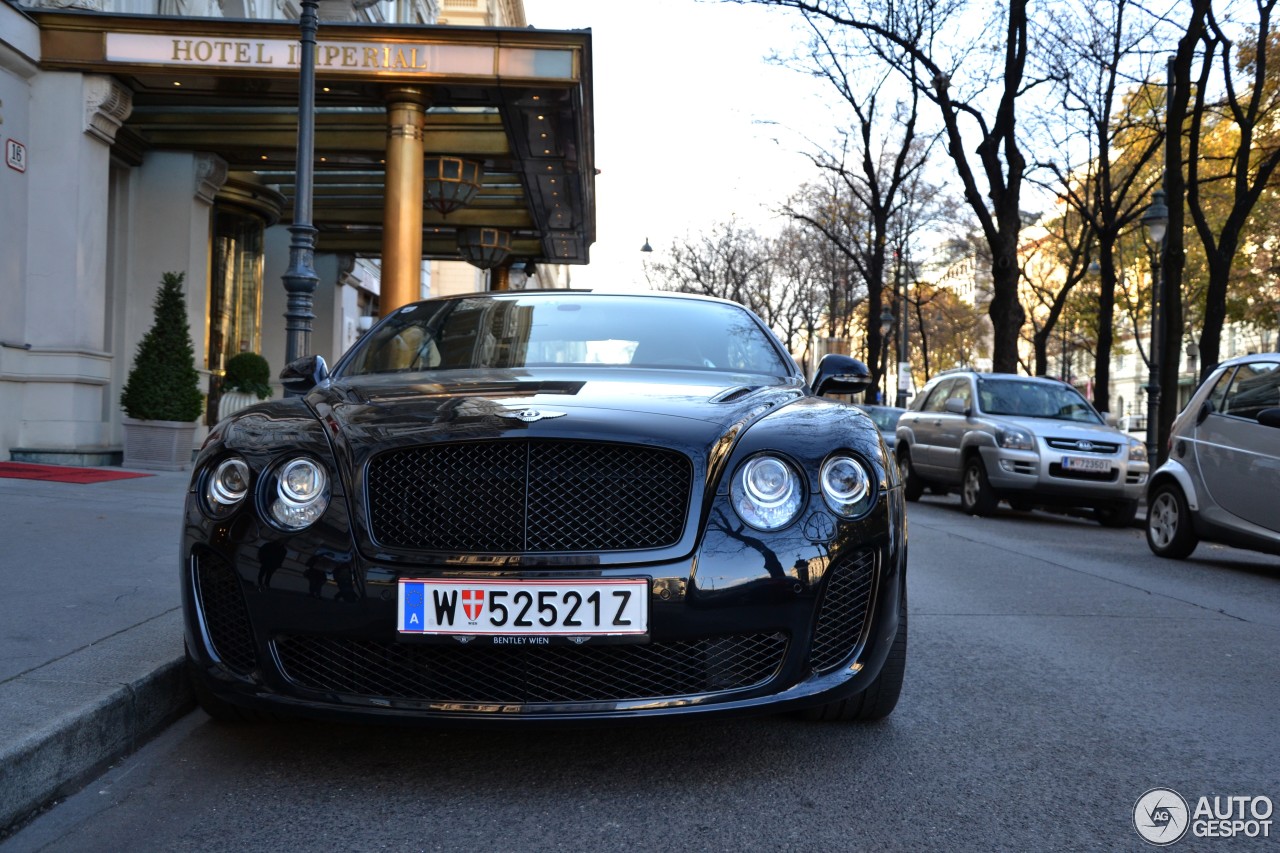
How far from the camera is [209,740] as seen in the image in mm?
3803

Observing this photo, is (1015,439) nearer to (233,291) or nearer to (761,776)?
(761,776)

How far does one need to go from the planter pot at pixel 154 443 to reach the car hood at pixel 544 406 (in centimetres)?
1035

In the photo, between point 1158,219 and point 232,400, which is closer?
point 232,400

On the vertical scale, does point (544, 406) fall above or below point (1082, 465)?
above

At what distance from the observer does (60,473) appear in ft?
40.1

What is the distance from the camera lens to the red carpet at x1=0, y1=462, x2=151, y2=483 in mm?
11680

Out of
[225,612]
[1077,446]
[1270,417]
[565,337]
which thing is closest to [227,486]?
[225,612]

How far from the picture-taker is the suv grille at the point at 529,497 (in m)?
3.28

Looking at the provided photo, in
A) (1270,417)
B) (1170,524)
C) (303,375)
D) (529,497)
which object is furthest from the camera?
(1170,524)

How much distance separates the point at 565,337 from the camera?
5.02 meters

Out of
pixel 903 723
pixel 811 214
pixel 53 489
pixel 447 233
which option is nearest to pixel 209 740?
pixel 903 723

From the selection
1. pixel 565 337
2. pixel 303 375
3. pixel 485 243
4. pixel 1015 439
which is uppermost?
pixel 485 243

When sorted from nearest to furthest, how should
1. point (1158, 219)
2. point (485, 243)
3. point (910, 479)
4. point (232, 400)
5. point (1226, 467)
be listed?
point (1226, 467) → point (910, 479) → point (232, 400) → point (1158, 219) → point (485, 243)

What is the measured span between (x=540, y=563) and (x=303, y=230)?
769 cm
